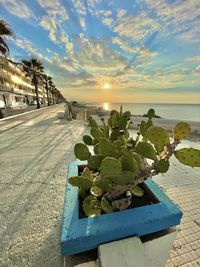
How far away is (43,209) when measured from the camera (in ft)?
5.18

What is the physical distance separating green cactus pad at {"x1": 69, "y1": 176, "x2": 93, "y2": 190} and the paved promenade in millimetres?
365

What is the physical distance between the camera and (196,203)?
1.75 metres

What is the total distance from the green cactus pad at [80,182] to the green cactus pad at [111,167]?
194 millimetres

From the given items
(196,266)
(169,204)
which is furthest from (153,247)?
(196,266)

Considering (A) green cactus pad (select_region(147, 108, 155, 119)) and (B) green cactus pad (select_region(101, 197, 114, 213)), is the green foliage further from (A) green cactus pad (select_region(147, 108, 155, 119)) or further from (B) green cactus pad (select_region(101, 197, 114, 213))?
(A) green cactus pad (select_region(147, 108, 155, 119))

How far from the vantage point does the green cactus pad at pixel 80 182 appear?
1024 millimetres

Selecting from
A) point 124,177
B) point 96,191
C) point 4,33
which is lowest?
point 96,191

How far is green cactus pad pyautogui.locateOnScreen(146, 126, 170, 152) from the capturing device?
3.38 feet

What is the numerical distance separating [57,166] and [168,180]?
1.76 metres

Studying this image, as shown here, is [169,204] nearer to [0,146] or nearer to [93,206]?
[93,206]

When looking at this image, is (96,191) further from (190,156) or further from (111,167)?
(190,156)

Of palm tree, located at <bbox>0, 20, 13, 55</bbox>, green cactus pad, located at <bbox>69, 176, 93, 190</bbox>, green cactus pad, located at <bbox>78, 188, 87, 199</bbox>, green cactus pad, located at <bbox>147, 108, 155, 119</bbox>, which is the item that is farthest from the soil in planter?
palm tree, located at <bbox>0, 20, 13, 55</bbox>

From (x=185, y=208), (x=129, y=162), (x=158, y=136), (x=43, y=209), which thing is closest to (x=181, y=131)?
(x=158, y=136)

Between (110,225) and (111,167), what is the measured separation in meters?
0.30
